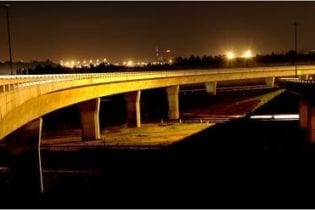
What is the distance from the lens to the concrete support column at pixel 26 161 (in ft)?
113

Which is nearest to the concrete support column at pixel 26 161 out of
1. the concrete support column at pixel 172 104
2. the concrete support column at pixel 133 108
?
the concrete support column at pixel 133 108

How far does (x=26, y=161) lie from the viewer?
3559cm

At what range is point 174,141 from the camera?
182ft

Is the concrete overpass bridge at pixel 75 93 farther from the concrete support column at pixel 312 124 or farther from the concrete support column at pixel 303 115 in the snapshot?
the concrete support column at pixel 312 124

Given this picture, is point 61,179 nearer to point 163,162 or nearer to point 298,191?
point 163,162

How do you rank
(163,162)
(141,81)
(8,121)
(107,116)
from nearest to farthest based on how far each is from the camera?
1. (8,121)
2. (163,162)
3. (141,81)
4. (107,116)

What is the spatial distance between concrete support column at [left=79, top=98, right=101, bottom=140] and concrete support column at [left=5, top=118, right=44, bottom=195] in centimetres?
2390

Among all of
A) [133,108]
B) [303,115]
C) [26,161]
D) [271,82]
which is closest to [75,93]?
[26,161]

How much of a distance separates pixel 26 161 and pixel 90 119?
89.2 feet

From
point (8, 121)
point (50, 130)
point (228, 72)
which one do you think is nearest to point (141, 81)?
point (50, 130)

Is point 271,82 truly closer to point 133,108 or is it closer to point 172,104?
point 172,104

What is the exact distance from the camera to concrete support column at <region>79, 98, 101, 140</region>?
61.8 metres

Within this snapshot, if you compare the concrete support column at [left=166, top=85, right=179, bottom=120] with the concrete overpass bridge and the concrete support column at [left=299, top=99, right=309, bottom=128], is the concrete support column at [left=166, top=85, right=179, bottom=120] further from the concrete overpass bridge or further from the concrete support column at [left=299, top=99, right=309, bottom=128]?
A: the concrete support column at [left=299, top=99, right=309, bottom=128]

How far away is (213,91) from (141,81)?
35.3 meters
